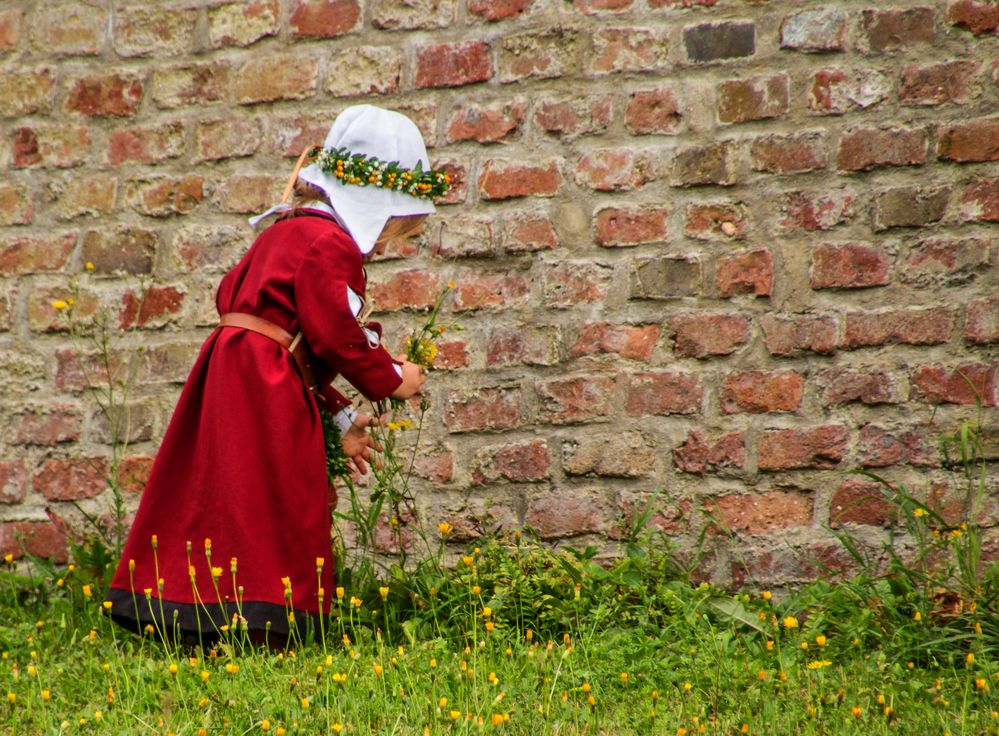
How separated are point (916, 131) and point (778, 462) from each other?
39.2 inches

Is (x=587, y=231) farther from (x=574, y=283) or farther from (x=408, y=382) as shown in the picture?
(x=408, y=382)

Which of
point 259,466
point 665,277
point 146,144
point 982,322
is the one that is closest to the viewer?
point 259,466

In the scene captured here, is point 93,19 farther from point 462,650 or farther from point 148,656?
point 462,650

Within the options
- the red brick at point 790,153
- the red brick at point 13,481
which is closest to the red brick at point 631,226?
the red brick at point 790,153

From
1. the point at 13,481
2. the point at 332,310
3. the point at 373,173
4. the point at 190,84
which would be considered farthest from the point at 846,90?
the point at 13,481

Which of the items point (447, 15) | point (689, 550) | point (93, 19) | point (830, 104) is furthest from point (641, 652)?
point (93, 19)

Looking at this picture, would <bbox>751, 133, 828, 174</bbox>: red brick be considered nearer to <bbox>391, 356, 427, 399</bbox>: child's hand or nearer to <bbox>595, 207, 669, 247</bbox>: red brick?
<bbox>595, 207, 669, 247</bbox>: red brick

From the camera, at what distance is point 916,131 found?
320 centimetres

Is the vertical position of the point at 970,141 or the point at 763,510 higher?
the point at 970,141

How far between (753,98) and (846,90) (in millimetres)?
256

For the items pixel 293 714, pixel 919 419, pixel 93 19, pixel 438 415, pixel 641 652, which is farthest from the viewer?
pixel 93 19

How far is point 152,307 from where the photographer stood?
366 cm

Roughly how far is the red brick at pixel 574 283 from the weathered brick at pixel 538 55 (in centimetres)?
58

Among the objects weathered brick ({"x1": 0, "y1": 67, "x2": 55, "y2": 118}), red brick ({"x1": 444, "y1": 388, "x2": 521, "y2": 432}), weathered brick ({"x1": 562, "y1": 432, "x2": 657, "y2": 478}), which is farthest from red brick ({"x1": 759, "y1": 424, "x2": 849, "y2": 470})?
weathered brick ({"x1": 0, "y1": 67, "x2": 55, "y2": 118})
